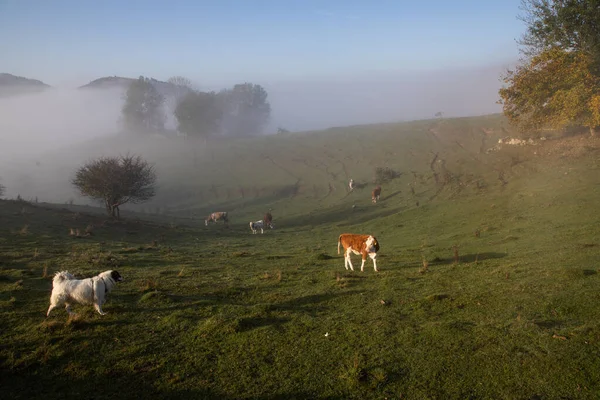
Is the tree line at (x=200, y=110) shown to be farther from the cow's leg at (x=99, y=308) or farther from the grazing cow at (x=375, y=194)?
the cow's leg at (x=99, y=308)

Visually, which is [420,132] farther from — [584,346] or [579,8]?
[584,346]

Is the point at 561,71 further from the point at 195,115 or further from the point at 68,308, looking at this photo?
the point at 195,115

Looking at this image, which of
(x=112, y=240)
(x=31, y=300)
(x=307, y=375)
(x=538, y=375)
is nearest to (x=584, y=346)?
(x=538, y=375)

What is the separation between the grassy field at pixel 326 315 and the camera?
25.1 ft

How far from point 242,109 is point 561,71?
5080 inches

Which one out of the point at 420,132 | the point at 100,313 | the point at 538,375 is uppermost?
the point at 420,132

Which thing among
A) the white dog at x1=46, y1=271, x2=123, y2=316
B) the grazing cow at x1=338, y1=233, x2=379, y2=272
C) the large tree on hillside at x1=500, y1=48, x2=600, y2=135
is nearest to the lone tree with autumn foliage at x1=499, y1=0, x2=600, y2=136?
the large tree on hillside at x1=500, y1=48, x2=600, y2=135

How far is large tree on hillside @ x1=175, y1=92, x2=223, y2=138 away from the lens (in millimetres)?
116875

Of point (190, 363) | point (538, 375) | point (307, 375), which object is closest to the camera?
point (538, 375)

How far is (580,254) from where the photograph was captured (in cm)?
1516

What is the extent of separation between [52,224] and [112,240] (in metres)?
6.53

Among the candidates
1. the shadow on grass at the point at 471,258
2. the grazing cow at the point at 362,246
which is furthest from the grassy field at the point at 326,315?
the grazing cow at the point at 362,246

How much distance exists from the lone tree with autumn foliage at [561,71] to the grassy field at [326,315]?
27.7ft

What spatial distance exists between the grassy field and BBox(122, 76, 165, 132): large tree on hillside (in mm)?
111240
